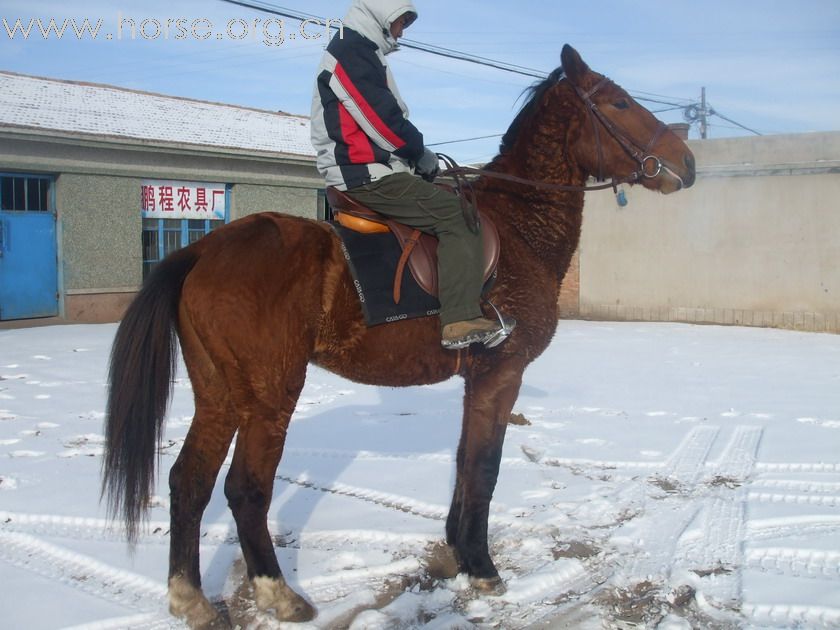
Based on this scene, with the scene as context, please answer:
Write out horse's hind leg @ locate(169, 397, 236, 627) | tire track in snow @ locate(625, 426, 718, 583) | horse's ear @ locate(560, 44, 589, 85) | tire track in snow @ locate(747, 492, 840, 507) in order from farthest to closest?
tire track in snow @ locate(747, 492, 840, 507), horse's ear @ locate(560, 44, 589, 85), tire track in snow @ locate(625, 426, 718, 583), horse's hind leg @ locate(169, 397, 236, 627)

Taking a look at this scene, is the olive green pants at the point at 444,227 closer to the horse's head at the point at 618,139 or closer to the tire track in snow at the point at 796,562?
the horse's head at the point at 618,139

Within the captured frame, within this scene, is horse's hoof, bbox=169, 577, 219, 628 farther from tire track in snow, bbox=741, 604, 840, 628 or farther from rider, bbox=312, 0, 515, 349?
tire track in snow, bbox=741, 604, 840, 628

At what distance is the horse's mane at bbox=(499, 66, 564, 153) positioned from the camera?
4242 mm

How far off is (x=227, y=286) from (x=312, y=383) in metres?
6.12

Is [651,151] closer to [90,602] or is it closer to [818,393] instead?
[90,602]

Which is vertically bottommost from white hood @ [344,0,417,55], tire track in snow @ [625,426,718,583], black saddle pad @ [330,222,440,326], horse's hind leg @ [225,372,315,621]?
tire track in snow @ [625,426,718,583]

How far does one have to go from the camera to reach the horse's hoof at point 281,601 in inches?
134

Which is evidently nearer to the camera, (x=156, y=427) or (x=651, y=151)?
(x=156, y=427)

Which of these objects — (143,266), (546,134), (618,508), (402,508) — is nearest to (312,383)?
(402,508)

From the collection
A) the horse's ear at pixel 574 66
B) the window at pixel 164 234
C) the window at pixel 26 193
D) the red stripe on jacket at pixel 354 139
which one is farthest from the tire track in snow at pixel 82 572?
the window at pixel 164 234

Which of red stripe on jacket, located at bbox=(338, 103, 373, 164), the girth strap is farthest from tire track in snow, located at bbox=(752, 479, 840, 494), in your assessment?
red stripe on jacket, located at bbox=(338, 103, 373, 164)

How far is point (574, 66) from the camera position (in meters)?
4.14

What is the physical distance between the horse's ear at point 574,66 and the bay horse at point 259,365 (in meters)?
0.02

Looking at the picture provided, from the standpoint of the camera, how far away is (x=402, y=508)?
16.0 feet
